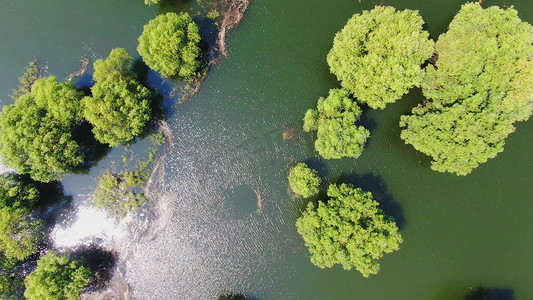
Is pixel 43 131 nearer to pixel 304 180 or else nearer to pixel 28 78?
pixel 28 78

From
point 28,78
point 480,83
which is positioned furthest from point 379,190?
point 28,78

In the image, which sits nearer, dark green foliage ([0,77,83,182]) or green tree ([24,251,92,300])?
green tree ([24,251,92,300])

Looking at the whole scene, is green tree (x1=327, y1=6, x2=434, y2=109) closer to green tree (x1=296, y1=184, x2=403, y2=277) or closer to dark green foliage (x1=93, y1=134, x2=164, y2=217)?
green tree (x1=296, y1=184, x2=403, y2=277)

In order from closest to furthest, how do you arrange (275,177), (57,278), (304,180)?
(57,278)
(304,180)
(275,177)

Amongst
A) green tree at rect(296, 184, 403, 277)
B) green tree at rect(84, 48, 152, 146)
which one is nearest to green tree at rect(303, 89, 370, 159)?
green tree at rect(296, 184, 403, 277)

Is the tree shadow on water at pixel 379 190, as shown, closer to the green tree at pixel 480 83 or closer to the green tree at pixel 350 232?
the green tree at pixel 350 232

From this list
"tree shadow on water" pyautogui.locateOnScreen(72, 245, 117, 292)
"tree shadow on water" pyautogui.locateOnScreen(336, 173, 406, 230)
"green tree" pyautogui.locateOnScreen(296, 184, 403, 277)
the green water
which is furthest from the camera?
"tree shadow on water" pyautogui.locateOnScreen(336, 173, 406, 230)
